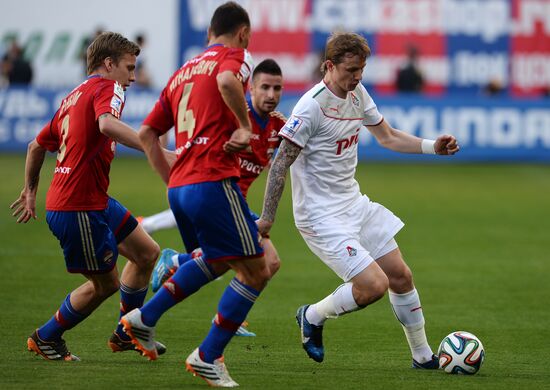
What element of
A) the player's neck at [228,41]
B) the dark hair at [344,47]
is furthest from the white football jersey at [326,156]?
the player's neck at [228,41]

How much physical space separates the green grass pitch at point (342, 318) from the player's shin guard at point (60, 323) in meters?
0.20

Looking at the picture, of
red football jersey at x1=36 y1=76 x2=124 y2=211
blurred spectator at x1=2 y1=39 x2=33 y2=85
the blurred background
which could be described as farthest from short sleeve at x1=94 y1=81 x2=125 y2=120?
blurred spectator at x1=2 y1=39 x2=33 y2=85

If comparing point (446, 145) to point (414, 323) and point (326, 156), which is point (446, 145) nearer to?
point (326, 156)

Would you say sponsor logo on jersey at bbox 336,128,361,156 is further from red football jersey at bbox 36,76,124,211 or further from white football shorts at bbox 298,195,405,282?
red football jersey at bbox 36,76,124,211

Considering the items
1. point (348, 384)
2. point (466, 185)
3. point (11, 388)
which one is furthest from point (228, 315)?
point (466, 185)

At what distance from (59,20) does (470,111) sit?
11933 mm

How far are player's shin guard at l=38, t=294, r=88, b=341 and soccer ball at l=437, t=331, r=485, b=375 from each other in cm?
258

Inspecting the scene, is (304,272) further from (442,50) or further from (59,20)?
(59,20)

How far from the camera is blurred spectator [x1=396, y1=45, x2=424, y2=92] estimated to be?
25.6 meters

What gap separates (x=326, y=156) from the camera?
752cm

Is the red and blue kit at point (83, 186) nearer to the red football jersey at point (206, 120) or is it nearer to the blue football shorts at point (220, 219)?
the red football jersey at point (206, 120)

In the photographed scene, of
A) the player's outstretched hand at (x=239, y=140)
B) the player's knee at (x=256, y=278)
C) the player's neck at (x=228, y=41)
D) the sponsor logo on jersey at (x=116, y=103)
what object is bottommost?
the player's knee at (x=256, y=278)

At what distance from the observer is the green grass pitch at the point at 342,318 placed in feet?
23.3

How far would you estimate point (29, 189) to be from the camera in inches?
306
